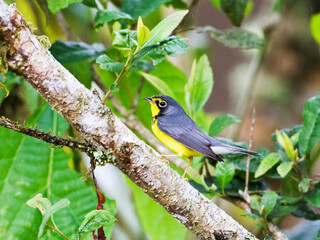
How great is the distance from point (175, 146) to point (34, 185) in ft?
1.50

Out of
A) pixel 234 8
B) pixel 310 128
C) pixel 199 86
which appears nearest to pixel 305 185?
pixel 310 128

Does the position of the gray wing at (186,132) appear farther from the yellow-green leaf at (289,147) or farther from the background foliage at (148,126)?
the yellow-green leaf at (289,147)

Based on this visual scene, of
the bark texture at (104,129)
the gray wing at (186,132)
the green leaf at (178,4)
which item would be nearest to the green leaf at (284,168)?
the gray wing at (186,132)

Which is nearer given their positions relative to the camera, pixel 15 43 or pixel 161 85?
pixel 15 43

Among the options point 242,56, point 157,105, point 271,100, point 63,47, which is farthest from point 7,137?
point 242,56

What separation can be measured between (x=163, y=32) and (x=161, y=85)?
40 centimetres

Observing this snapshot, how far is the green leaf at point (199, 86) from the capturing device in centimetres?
138

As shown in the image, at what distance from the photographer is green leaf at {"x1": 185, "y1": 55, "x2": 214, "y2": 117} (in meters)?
1.38

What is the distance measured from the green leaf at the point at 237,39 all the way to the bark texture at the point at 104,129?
78 centimetres

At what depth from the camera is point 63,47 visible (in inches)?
51.5

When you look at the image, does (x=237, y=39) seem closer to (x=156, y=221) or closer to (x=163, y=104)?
(x=163, y=104)

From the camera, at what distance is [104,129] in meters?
0.79

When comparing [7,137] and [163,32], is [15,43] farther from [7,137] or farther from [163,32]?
[7,137]

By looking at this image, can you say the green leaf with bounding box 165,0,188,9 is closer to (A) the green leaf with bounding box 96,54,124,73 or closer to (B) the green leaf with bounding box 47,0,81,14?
(B) the green leaf with bounding box 47,0,81,14
